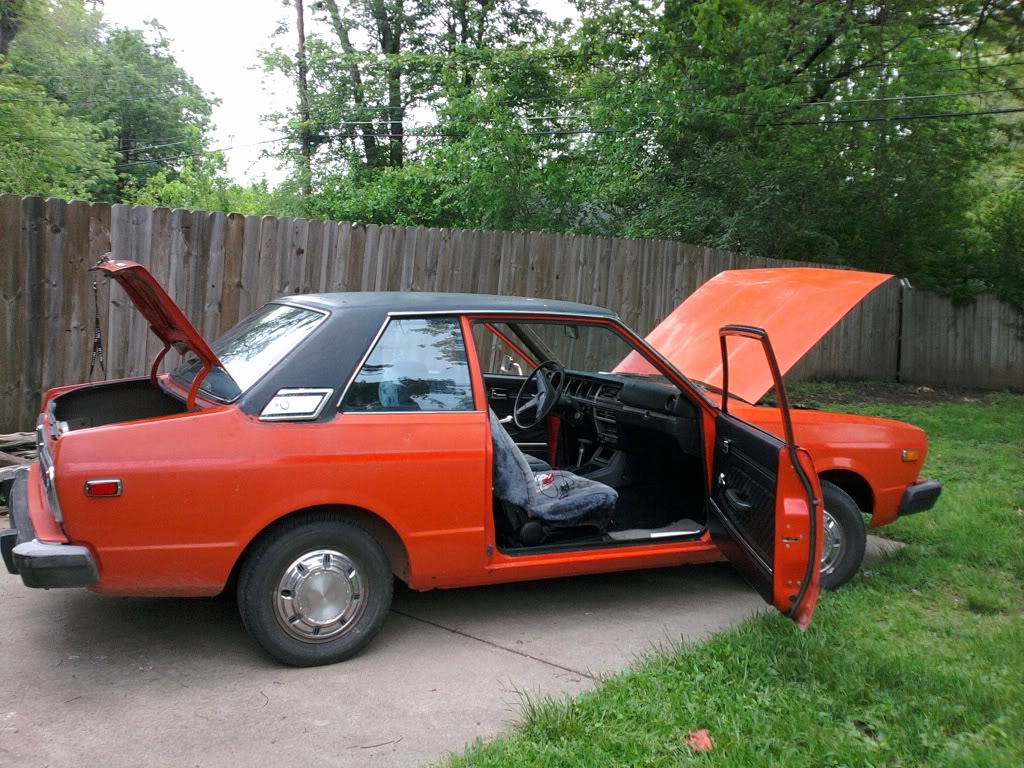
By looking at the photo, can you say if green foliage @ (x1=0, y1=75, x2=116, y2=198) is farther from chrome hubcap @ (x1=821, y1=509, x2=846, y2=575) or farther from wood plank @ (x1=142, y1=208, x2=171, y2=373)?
chrome hubcap @ (x1=821, y1=509, x2=846, y2=575)

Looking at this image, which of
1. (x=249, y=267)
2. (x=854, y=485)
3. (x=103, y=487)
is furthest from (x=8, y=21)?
(x=854, y=485)

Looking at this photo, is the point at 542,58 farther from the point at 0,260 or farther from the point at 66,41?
the point at 66,41

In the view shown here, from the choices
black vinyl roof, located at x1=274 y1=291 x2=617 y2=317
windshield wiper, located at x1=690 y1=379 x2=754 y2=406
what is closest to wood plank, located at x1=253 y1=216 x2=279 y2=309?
black vinyl roof, located at x1=274 y1=291 x2=617 y2=317

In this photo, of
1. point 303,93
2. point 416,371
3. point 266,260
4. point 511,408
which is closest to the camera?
point 416,371

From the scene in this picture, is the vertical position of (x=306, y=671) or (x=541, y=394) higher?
(x=541, y=394)

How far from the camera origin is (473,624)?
4562 mm

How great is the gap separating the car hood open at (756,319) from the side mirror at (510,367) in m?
0.83

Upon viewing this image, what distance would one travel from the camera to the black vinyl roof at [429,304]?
4.28m

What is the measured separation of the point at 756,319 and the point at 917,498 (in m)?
1.39

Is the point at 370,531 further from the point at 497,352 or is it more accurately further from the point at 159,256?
the point at 159,256

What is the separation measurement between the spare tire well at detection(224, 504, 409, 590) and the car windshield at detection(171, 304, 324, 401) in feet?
1.94

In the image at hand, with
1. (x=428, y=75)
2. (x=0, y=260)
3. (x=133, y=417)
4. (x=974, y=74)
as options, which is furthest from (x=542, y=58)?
(x=133, y=417)

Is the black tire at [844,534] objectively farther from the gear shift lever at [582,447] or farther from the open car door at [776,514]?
the gear shift lever at [582,447]

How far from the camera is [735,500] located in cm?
444
